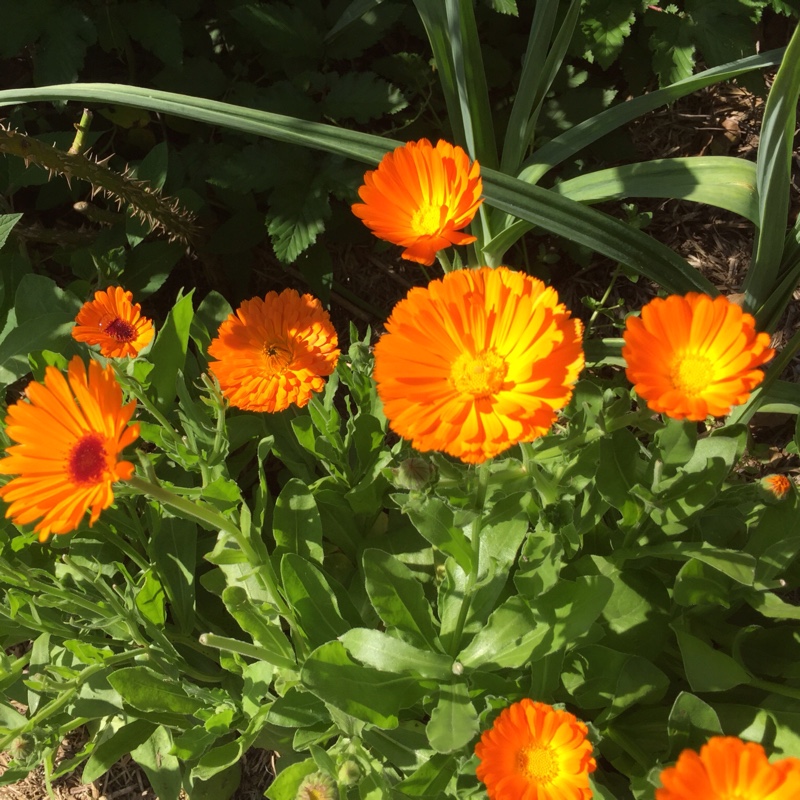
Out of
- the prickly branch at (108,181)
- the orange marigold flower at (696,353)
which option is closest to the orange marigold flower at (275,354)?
the prickly branch at (108,181)

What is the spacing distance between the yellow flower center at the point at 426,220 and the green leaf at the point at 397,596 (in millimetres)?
567


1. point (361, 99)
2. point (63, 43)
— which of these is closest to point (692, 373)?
point (361, 99)

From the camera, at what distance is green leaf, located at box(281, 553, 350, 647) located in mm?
1381

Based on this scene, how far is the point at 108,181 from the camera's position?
171 cm

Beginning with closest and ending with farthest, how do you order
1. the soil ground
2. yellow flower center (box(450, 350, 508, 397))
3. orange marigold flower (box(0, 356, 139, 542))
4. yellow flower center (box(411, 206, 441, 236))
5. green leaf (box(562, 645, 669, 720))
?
1. orange marigold flower (box(0, 356, 139, 542))
2. yellow flower center (box(450, 350, 508, 397))
3. yellow flower center (box(411, 206, 441, 236))
4. green leaf (box(562, 645, 669, 720))
5. the soil ground

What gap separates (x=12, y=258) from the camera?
204 centimetres

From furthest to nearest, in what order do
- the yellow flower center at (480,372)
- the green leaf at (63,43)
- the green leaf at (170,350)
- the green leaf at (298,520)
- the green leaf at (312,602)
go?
the green leaf at (63,43) < the green leaf at (170,350) < the green leaf at (298,520) < the green leaf at (312,602) < the yellow flower center at (480,372)

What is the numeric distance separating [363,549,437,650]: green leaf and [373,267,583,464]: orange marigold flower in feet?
1.36

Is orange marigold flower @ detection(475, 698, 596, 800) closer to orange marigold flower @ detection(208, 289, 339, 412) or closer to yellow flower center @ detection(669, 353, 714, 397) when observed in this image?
yellow flower center @ detection(669, 353, 714, 397)

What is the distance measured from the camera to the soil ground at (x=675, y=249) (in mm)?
2057

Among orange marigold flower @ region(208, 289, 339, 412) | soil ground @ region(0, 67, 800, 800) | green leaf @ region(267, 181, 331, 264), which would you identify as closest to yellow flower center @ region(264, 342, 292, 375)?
orange marigold flower @ region(208, 289, 339, 412)

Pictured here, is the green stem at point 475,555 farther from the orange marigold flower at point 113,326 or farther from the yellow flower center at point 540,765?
the orange marigold flower at point 113,326

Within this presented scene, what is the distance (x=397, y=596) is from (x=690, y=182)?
3.27 ft

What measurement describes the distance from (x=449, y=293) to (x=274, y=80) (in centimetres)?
144
